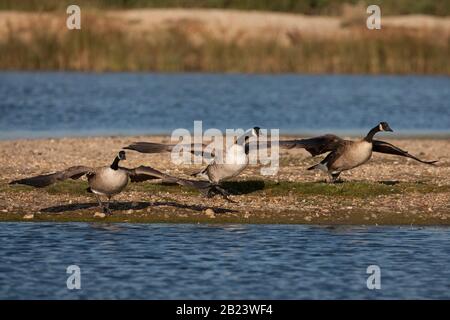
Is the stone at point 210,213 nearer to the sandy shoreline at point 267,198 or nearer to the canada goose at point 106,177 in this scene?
the sandy shoreline at point 267,198

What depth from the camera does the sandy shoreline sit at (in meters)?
15.8

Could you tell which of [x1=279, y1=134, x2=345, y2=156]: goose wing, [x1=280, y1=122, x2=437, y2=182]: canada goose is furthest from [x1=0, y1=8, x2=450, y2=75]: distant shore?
[x1=279, y1=134, x2=345, y2=156]: goose wing

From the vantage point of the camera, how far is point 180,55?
44.1m

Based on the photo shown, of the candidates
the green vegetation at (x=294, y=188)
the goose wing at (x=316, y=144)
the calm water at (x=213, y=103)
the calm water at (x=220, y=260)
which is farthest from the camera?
the calm water at (x=213, y=103)

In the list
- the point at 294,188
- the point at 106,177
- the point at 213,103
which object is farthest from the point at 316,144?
the point at 213,103

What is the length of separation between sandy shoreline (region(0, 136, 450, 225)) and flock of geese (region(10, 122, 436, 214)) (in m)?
0.31

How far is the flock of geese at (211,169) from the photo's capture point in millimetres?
15434

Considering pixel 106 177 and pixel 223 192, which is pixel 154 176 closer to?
pixel 106 177

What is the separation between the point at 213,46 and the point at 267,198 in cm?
2740

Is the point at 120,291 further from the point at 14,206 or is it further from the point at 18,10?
the point at 18,10

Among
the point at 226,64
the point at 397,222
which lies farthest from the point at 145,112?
the point at 397,222

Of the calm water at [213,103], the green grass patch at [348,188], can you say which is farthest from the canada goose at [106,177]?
the calm water at [213,103]

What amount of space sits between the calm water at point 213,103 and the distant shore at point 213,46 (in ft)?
1.61
